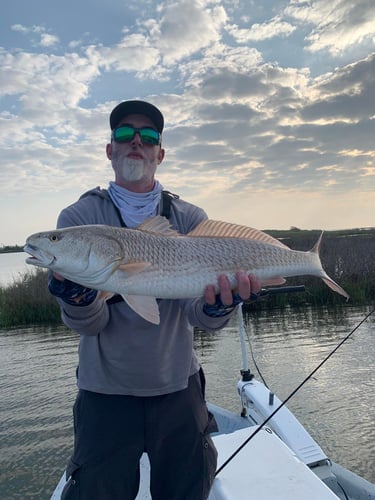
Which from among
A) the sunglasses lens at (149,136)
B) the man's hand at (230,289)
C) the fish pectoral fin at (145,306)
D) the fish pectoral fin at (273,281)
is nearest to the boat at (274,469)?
the fish pectoral fin at (273,281)

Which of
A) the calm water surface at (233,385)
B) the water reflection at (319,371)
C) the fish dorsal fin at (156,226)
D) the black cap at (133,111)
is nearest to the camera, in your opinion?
the fish dorsal fin at (156,226)

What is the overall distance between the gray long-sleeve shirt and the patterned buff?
281 millimetres

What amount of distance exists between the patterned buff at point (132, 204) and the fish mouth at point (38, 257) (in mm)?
708

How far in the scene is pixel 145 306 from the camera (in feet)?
8.87

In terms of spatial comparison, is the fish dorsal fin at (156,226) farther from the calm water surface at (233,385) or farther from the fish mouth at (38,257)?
the calm water surface at (233,385)

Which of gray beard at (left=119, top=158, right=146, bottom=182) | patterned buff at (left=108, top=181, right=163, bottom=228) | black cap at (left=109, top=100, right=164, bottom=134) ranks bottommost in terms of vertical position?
patterned buff at (left=108, top=181, right=163, bottom=228)

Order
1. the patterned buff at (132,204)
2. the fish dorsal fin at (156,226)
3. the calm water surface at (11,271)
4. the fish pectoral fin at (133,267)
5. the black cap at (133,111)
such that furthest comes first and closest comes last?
the calm water surface at (11,271), the black cap at (133,111), the patterned buff at (132,204), the fish dorsal fin at (156,226), the fish pectoral fin at (133,267)

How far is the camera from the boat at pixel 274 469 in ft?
10.6

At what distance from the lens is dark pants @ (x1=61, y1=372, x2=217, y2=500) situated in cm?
274

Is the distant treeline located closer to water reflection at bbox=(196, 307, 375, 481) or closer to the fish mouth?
water reflection at bbox=(196, 307, 375, 481)

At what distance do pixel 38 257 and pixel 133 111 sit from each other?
1407 millimetres

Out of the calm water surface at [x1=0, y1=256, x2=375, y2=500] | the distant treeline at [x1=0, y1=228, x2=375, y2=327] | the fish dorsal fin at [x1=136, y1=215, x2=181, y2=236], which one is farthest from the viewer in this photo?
the distant treeline at [x1=0, y1=228, x2=375, y2=327]

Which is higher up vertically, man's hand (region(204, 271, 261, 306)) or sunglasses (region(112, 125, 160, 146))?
sunglasses (region(112, 125, 160, 146))

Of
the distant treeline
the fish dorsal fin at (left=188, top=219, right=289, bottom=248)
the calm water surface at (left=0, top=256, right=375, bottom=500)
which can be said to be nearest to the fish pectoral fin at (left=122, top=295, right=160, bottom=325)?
the fish dorsal fin at (left=188, top=219, right=289, bottom=248)
